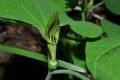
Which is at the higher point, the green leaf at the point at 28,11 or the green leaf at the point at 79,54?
the green leaf at the point at 28,11

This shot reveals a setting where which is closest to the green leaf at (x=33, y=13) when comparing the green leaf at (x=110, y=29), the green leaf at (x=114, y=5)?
the green leaf at (x=110, y=29)

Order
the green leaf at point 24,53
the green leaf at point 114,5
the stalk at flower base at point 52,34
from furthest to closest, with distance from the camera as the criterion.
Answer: the green leaf at point 114,5 → the green leaf at point 24,53 → the stalk at flower base at point 52,34

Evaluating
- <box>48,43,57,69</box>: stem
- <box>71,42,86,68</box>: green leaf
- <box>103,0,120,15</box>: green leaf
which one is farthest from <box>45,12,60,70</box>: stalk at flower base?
<box>103,0,120,15</box>: green leaf

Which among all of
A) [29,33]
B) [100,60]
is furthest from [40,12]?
[29,33]

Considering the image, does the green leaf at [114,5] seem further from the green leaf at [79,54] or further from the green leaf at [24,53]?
the green leaf at [24,53]

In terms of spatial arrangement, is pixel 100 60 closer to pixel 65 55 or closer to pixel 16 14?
pixel 16 14

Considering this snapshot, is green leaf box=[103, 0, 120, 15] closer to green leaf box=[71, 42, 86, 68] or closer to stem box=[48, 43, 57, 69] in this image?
green leaf box=[71, 42, 86, 68]

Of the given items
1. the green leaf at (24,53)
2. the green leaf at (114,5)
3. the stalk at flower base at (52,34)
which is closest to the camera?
the stalk at flower base at (52,34)

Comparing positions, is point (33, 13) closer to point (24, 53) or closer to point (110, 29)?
point (24, 53)

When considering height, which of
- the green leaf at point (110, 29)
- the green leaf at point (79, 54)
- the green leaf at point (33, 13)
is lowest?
the green leaf at point (79, 54)
